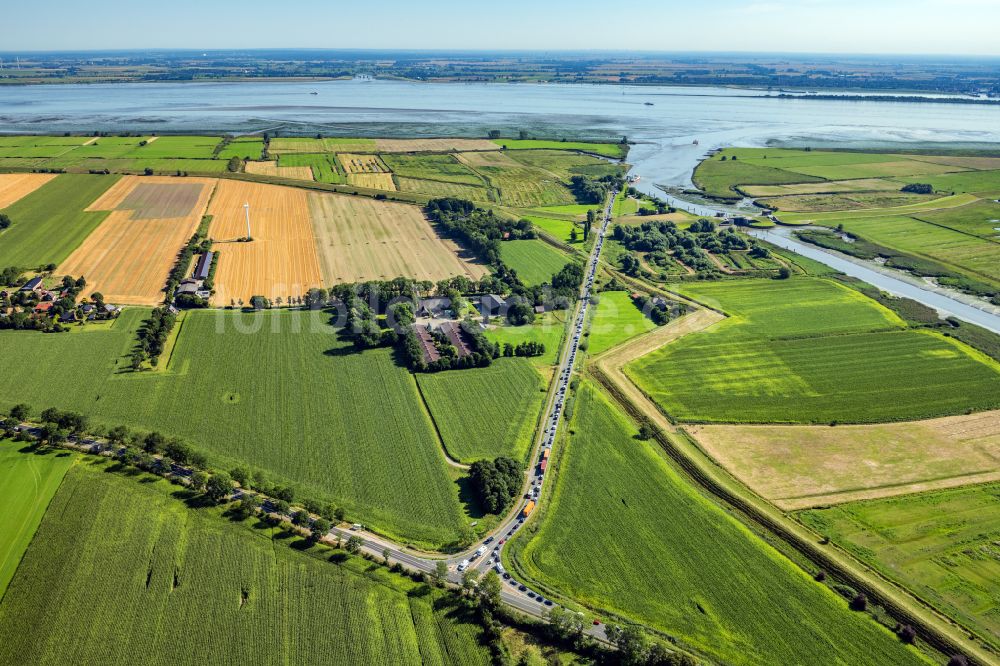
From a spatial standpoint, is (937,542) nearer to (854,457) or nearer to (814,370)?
(854,457)

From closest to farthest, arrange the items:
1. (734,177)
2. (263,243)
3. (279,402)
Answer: (279,402)
(263,243)
(734,177)

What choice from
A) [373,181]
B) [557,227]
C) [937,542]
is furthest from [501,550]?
[373,181]

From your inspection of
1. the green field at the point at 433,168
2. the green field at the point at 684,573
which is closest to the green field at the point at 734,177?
the green field at the point at 433,168

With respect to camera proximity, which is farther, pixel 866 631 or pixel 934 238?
pixel 934 238

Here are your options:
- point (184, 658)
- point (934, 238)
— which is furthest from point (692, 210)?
point (184, 658)

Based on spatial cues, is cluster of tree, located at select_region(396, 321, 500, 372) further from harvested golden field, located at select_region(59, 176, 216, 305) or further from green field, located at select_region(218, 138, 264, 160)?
green field, located at select_region(218, 138, 264, 160)

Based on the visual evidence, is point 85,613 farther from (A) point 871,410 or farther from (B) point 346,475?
(A) point 871,410
